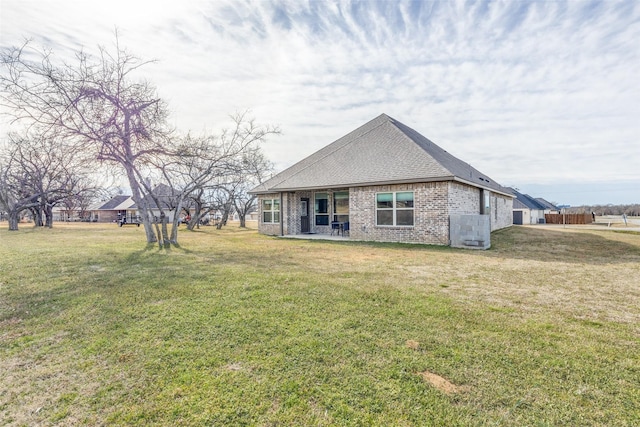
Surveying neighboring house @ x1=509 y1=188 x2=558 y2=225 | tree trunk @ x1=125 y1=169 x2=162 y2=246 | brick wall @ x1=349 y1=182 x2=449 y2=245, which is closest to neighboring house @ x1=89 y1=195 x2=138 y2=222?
tree trunk @ x1=125 y1=169 x2=162 y2=246

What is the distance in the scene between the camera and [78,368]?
2762mm

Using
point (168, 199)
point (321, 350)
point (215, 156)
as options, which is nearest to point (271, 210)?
point (215, 156)


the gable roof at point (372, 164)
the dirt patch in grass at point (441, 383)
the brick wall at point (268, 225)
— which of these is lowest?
the dirt patch in grass at point (441, 383)

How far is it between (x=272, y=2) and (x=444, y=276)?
979 cm

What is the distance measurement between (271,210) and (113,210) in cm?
5022

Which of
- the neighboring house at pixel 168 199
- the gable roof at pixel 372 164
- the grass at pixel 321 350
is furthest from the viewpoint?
the neighboring house at pixel 168 199

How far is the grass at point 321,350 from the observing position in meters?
2.17

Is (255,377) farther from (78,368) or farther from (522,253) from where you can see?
(522,253)

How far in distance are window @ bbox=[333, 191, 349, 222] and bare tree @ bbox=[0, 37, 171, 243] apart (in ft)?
28.3

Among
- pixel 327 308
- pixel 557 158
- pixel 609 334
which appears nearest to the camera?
pixel 609 334

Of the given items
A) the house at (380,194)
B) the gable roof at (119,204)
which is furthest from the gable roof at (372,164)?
the gable roof at (119,204)

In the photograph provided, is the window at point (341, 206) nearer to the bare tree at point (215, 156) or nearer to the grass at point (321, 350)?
the bare tree at point (215, 156)

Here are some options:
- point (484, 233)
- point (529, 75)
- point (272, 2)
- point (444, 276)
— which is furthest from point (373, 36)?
point (444, 276)

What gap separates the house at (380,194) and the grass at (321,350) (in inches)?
222
